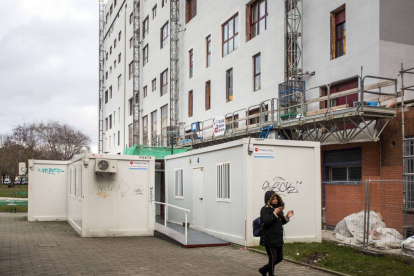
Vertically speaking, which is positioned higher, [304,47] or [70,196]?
[304,47]

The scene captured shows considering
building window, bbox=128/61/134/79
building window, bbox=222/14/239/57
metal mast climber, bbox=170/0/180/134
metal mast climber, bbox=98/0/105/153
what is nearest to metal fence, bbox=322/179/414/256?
building window, bbox=222/14/239/57

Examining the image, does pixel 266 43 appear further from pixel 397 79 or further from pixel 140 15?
pixel 140 15

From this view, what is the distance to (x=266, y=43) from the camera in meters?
21.7

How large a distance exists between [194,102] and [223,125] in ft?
24.1

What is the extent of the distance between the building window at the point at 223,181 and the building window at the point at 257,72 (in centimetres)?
1043

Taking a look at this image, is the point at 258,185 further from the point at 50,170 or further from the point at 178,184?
the point at 50,170

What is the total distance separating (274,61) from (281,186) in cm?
1059

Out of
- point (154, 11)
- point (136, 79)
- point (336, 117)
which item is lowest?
point (336, 117)

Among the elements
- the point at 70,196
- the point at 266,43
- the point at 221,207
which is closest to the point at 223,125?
the point at 266,43

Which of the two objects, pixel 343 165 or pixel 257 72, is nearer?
pixel 343 165

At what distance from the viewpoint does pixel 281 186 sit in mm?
11617

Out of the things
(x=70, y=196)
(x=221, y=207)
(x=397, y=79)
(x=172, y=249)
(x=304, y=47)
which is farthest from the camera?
(x=304, y=47)

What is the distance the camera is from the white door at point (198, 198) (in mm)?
14055

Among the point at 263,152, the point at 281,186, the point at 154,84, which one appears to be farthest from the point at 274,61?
the point at 154,84
